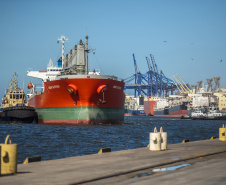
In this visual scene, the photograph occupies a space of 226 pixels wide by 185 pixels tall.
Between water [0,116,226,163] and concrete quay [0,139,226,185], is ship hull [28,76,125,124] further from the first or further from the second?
concrete quay [0,139,226,185]

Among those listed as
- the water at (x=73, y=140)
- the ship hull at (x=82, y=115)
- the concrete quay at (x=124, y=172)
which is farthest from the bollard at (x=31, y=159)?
the ship hull at (x=82, y=115)

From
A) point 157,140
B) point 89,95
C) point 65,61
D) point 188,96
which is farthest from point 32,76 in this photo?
point 188,96

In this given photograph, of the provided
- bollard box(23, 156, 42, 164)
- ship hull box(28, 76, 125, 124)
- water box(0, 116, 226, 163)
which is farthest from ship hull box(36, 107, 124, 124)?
bollard box(23, 156, 42, 164)

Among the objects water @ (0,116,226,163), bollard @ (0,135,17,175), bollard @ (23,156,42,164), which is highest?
bollard @ (0,135,17,175)

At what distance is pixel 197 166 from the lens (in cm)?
1147

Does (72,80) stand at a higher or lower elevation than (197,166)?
higher

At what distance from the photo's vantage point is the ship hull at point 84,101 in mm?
48531

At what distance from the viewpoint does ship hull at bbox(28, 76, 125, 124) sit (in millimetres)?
48531

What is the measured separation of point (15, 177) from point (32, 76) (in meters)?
63.3

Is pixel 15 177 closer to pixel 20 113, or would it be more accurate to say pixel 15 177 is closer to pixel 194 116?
pixel 20 113

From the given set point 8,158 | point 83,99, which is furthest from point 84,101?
A: point 8,158

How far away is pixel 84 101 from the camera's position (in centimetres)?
4862

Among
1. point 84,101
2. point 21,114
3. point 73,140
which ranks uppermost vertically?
point 84,101

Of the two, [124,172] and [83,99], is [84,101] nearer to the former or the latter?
[83,99]
